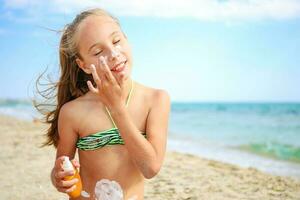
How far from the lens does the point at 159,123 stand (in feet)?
8.19

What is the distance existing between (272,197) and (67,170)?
3.26 m

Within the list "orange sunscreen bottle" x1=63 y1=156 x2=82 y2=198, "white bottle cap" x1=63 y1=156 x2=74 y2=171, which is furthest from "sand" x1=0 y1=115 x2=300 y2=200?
"white bottle cap" x1=63 y1=156 x2=74 y2=171

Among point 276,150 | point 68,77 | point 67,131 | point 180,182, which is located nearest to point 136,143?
point 67,131

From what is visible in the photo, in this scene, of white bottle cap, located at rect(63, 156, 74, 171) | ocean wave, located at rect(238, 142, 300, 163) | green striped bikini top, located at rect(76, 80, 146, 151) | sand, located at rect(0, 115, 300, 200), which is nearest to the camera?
white bottle cap, located at rect(63, 156, 74, 171)

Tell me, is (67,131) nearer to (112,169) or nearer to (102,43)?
(112,169)

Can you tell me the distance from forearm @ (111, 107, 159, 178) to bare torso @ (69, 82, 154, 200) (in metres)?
0.26

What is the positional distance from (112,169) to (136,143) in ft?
1.35

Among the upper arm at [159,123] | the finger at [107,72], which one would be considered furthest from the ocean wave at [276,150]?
the finger at [107,72]

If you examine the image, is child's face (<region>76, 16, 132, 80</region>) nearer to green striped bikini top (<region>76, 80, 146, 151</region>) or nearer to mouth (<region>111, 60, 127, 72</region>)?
mouth (<region>111, 60, 127, 72</region>)

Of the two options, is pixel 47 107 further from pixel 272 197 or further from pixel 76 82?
pixel 272 197

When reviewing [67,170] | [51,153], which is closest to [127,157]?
[67,170]

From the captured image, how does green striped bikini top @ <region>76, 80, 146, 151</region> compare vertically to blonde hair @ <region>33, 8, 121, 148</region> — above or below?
below

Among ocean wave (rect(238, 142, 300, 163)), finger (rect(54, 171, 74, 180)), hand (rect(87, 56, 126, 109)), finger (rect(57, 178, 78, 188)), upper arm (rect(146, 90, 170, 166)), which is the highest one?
hand (rect(87, 56, 126, 109))

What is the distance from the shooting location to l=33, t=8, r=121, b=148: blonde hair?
2.61 m
